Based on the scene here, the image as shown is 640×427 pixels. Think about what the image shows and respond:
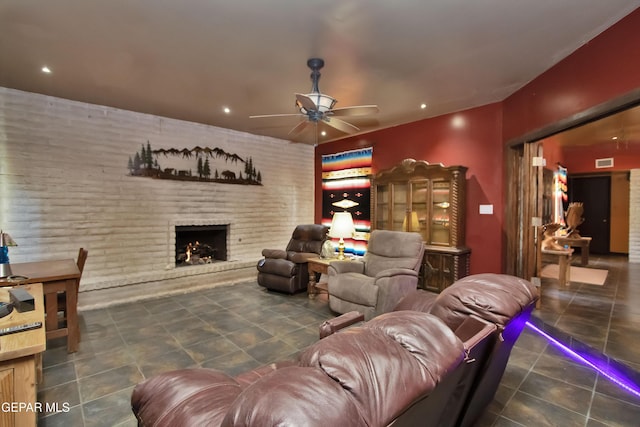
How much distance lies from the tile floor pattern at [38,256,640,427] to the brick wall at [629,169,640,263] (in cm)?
321

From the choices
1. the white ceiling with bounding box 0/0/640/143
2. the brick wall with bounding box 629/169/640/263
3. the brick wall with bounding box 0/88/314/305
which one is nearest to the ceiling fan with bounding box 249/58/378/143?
the white ceiling with bounding box 0/0/640/143

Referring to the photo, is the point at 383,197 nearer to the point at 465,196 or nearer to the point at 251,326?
the point at 465,196

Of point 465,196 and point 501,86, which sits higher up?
point 501,86

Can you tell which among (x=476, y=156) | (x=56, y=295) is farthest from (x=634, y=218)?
(x=56, y=295)

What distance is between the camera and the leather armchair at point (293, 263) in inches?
176

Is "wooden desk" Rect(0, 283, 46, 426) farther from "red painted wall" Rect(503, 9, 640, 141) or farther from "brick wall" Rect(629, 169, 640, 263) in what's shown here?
"brick wall" Rect(629, 169, 640, 263)

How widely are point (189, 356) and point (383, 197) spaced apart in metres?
3.63

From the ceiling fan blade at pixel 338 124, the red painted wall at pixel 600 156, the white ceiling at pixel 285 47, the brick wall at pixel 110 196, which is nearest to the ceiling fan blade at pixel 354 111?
the ceiling fan blade at pixel 338 124

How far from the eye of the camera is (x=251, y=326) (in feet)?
11.0

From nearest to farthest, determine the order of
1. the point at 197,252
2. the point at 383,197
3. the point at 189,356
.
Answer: the point at 189,356 < the point at 383,197 < the point at 197,252

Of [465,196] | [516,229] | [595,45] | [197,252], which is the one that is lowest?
[197,252]

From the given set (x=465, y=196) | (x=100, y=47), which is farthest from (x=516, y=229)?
(x=100, y=47)

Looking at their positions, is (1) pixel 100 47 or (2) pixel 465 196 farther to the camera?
(2) pixel 465 196

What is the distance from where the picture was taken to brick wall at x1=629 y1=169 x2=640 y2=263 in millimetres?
6902
